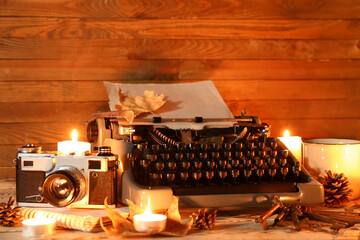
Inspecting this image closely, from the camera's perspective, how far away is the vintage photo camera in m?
1.15

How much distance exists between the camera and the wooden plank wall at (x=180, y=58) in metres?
1.75

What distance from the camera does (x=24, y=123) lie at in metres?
1.76

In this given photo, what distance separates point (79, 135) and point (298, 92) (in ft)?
2.90

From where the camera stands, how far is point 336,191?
134cm

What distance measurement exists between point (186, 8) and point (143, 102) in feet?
1.49

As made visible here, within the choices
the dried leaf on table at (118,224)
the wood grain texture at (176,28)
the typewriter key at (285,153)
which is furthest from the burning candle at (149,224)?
the wood grain texture at (176,28)

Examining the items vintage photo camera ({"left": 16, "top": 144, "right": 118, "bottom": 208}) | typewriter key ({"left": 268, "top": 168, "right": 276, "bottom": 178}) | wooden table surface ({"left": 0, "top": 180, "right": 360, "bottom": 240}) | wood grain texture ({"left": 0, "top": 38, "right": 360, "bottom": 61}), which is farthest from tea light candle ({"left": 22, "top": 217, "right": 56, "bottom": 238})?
wood grain texture ({"left": 0, "top": 38, "right": 360, "bottom": 61})

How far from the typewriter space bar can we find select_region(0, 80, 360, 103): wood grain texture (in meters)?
0.66

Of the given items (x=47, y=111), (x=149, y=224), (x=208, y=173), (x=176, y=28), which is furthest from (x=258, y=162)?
(x=47, y=111)

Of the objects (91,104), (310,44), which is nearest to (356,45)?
(310,44)

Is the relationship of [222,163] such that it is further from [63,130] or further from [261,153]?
[63,130]

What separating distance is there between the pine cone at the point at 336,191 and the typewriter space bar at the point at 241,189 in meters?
0.18

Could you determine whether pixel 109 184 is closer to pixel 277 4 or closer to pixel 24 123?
pixel 24 123

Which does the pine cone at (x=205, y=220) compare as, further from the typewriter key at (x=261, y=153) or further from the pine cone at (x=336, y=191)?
the pine cone at (x=336, y=191)
